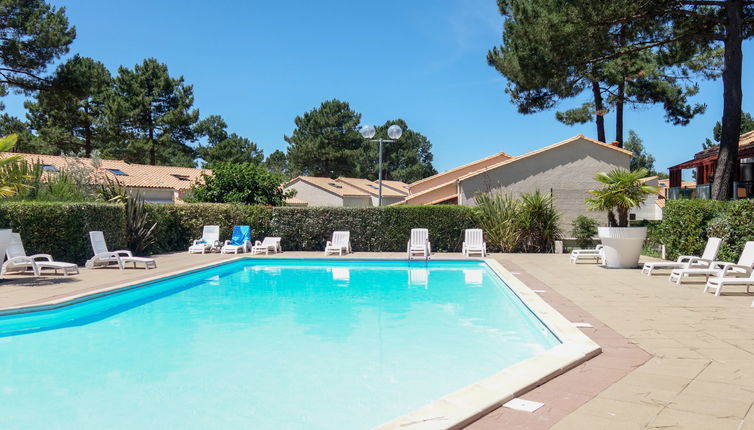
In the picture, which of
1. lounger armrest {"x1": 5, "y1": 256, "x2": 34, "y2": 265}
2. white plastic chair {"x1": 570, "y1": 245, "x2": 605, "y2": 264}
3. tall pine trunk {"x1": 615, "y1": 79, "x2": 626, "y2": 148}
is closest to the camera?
lounger armrest {"x1": 5, "y1": 256, "x2": 34, "y2": 265}

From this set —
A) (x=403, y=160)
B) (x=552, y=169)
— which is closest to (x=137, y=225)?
(x=552, y=169)

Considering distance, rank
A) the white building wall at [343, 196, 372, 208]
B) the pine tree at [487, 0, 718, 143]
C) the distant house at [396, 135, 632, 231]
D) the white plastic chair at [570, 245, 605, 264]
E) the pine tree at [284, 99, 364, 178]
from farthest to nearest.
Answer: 1. the pine tree at [284, 99, 364, 178]
2. the white building wall at [343, 196, 372, 208]
3. the distant house at [396, 135, 632, 231]
4. the pine tree at [487, 0, 718, 143]
5. the white plastic chair at [570, 245, 605, 264]

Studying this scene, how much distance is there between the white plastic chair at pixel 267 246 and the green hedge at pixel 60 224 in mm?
4532

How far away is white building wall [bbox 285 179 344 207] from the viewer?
45.2 meters

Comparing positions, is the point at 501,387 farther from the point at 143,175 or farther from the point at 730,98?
the point at 143,175

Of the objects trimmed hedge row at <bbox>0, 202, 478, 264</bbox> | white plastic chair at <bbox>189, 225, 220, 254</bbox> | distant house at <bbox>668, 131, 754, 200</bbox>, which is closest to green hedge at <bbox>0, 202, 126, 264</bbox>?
trimmed hedge row at <bbox>0, 202, 478, 264</bbox>

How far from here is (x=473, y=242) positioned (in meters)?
18.1

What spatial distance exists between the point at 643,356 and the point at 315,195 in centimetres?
4201

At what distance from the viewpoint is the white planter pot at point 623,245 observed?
1312 cm

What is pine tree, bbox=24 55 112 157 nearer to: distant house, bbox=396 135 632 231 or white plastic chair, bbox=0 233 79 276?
white plastic chair, bbox=0 233 79 276

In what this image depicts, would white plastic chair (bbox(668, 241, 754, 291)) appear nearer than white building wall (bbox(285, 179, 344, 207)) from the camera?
Yes

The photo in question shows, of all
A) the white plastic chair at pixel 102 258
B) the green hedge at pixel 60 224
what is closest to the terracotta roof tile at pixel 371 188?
the green hedge at pixel 60 224

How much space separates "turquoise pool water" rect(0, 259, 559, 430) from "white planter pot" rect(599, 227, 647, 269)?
365 centimetres

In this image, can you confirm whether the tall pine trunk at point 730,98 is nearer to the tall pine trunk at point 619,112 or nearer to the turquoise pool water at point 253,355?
the turquoise pool water at point 253,355
